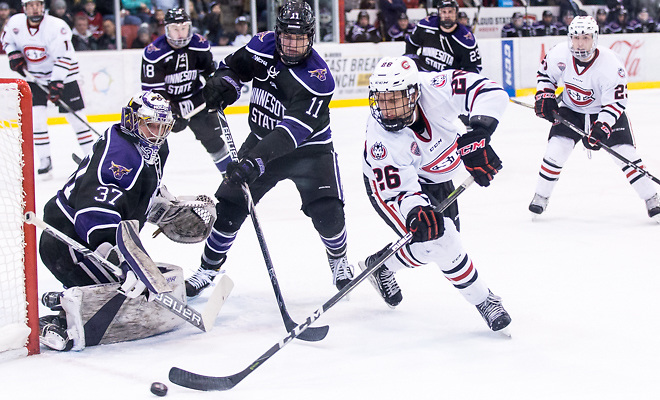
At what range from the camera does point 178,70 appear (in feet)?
16.2

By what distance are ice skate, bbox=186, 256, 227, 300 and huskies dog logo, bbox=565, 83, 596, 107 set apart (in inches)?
88.4

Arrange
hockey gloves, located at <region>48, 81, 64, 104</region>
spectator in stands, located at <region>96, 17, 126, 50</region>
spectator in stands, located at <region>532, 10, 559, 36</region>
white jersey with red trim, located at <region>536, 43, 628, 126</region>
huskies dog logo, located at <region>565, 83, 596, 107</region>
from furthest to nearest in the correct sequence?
spectator in stands, located at <region>532, 10, 559, 36</region> → spectator in stands, located at <region>96, 17, 126, 50</region> → hockey gloves, located at <region>48, 81, 64, 104</region> → huskies dog logo, located at <region>565, 83, 596, 107</region> → white jersey with red trim, located at <region>536, 43, 628, 126</region>

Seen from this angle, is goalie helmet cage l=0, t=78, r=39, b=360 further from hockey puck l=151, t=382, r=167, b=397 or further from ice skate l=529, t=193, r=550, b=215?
ice skate l=529, t=193, r=550, b=215

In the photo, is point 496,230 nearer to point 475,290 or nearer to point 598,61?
point 598,61

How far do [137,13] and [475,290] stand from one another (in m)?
7.42

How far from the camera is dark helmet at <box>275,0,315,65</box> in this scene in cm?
287

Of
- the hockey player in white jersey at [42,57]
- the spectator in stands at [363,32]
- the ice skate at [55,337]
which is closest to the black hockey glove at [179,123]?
the hockey player in white jersey at [42,57]

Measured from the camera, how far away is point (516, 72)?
32.4 feet

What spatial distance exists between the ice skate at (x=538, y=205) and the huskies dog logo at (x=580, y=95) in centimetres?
54

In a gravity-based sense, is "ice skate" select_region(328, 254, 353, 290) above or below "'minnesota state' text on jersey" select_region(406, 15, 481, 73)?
below

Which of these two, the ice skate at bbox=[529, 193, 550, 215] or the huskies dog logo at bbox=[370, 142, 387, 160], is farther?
the ice skate at bbox=[529, 193, 550, 215]

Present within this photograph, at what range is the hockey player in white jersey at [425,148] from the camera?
246 centimetres

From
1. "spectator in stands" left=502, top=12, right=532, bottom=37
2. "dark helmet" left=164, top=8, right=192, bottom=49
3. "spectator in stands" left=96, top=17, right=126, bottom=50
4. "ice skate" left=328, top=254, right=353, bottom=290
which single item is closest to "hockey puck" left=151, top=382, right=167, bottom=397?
"ice skate" left=328, top=254, right=353, bottom=290

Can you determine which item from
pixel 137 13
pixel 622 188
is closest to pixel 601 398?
pixel 622 188
